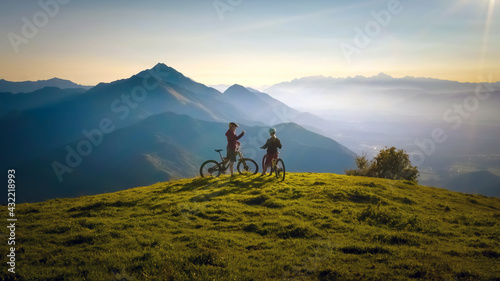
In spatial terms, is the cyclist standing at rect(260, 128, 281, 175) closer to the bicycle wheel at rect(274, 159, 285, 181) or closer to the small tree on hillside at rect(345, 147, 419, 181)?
the bicycle wheel at rect(274, 159, 285, 181)

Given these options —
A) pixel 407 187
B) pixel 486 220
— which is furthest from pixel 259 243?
pixel 407 187

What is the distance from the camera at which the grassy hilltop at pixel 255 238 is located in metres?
8.66

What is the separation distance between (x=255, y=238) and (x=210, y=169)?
476 inches

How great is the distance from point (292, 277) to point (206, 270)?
2833 mm

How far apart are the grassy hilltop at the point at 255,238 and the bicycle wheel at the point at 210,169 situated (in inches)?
136

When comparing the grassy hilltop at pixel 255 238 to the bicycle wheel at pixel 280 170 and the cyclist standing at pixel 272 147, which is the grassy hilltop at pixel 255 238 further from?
the cyclist standing at pixel 272 147

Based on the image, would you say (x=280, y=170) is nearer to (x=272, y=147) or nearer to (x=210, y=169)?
(x=272, y=147)

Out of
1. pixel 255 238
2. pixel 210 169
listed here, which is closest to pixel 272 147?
pixel 210 169

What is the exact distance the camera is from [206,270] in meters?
8.57

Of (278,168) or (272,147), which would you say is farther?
(278,168)

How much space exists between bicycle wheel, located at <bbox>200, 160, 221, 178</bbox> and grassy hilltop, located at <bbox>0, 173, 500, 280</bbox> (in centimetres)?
345

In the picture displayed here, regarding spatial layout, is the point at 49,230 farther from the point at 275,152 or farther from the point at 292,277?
the point at 275,152

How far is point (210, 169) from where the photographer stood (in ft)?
75.4

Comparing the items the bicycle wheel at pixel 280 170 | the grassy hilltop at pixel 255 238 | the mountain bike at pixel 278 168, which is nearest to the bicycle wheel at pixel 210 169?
the grassy hilltop at pixel 255 238
